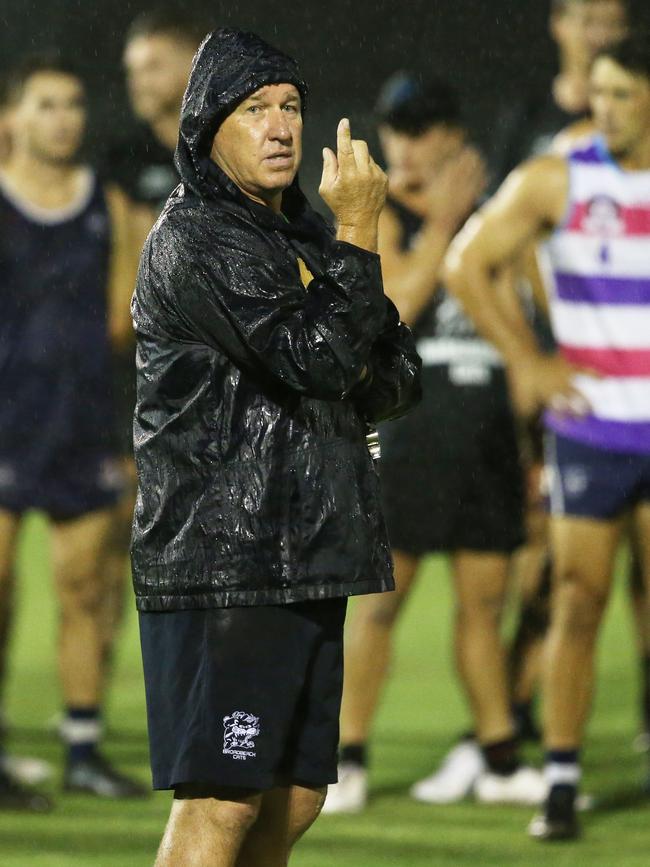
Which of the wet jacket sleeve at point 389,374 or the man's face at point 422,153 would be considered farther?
the man's face at point 422,153

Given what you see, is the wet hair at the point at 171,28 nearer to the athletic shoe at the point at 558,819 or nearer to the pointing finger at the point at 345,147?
the athletic shoe at the point at 558,819

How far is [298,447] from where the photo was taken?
3219 mm

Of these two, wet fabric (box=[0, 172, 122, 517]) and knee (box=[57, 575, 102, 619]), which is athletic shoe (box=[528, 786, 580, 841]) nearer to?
knee (box=[57, 575, 102, 619])

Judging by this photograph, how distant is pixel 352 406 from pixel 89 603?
98.7 inches

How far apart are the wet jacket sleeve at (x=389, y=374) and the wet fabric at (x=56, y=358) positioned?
241cm

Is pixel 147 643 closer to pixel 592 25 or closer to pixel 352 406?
pixel 352 406

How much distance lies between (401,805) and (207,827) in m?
2.23

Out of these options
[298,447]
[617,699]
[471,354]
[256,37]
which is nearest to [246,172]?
[256,37]

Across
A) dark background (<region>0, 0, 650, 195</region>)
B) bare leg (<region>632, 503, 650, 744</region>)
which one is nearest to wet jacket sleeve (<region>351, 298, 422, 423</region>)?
bare leg (<region>632, 503, 650, 744</region>)

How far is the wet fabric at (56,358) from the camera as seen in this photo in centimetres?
563

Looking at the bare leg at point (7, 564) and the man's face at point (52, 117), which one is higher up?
the man's face at point (52, 117)

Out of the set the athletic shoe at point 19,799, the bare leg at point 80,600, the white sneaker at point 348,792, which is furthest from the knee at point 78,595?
the white sneaker at point 348,792

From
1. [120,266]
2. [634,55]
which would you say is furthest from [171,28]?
[634,55]

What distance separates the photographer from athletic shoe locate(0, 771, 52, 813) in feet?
17.2
